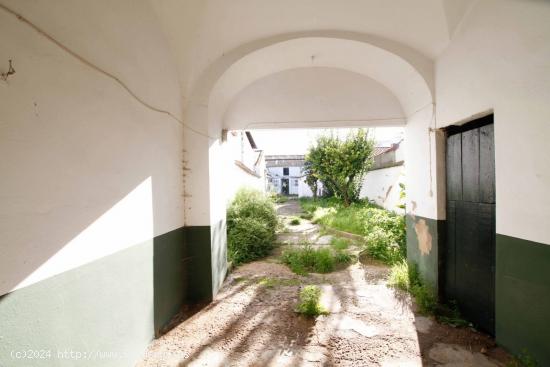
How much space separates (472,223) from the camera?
2.89m

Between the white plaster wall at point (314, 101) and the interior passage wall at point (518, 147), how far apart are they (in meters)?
1.67

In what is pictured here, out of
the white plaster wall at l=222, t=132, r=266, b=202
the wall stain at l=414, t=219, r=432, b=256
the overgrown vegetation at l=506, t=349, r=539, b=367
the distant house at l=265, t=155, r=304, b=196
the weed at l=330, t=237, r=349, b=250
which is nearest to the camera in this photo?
the overgrown vegetation at l=506, t=349, r=539, b=367

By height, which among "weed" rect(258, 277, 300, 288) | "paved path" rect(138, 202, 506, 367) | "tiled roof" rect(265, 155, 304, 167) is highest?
"tiled roof" rect(265, 155, 304, 167)

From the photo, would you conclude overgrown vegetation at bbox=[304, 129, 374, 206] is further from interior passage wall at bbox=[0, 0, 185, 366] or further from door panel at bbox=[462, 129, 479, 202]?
interior passage wall at bbox=[0, 0, 185, 366]

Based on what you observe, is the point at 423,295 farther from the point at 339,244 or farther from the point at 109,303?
the point at 109,303

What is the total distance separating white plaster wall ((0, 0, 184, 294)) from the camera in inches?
53.3

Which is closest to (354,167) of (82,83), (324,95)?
(324,95)

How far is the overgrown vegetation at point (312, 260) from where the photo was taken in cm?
493

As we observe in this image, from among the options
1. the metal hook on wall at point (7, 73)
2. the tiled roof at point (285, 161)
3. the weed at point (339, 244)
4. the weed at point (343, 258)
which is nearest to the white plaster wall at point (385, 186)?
the weed at point (339, 244)

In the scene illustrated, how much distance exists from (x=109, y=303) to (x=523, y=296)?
11.5 ft

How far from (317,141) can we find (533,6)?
10372 mm

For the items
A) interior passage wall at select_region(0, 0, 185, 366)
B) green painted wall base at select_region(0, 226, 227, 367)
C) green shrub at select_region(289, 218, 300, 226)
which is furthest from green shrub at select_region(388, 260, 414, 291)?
green shrub at select_region(289, 218, 300, 226)

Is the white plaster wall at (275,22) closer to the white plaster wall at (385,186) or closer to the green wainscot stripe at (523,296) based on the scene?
the green wainscot stripe at (523,296)

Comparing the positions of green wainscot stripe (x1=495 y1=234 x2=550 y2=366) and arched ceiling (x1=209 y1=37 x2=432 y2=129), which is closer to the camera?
green wainscot stripe (x1=495 y1=234 x2=550 y2=366)
